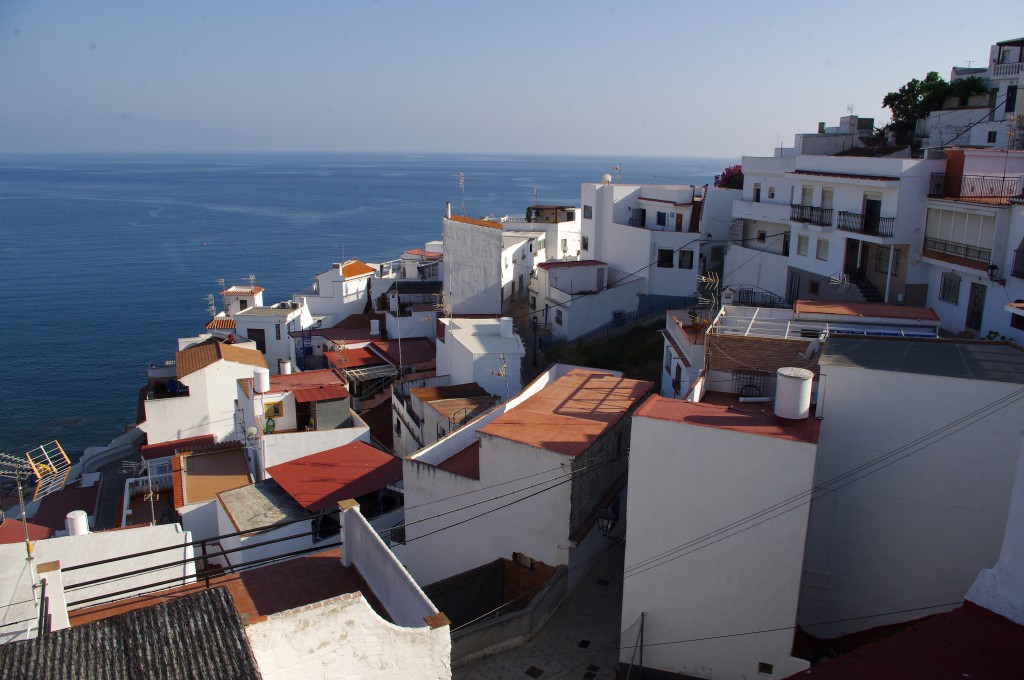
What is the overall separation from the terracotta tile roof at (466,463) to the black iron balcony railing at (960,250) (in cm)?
1549

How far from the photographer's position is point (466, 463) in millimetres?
18141

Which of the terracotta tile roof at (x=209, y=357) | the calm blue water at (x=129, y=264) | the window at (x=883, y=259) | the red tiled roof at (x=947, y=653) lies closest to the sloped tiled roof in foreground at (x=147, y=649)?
the red tiled roof at (x=947, y=653)

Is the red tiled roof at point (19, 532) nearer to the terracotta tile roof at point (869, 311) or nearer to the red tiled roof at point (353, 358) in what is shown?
the red tiled roof at point (353, 358)

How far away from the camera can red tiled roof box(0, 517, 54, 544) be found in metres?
20.2

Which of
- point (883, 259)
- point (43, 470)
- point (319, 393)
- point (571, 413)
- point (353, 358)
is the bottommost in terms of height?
point (43, 470)

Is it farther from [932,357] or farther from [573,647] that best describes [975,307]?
[573,647]

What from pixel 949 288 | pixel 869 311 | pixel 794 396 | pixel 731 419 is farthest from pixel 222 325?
pixel 794 396

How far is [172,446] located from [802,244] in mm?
25240

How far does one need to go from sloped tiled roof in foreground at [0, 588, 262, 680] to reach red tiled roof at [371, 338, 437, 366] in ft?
78.5

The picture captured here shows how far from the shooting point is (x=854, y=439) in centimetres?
1330

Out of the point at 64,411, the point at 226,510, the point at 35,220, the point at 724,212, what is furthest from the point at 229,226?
the point at 226,510

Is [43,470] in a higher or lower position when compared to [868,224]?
lower

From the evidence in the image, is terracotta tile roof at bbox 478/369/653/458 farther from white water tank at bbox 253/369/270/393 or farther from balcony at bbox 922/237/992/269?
balcony at bbox 922/237/992/269

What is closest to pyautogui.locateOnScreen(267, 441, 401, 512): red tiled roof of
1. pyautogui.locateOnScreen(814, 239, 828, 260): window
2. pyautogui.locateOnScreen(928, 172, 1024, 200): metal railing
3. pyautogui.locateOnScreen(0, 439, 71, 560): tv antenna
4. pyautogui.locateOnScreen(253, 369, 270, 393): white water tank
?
pyautogui.locateOnScreen(253, 369, 270, 393): white water tank
